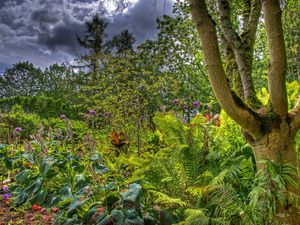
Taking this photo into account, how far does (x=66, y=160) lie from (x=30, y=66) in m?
33.2

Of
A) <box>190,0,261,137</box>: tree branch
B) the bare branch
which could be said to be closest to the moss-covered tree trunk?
<box>190,0,261,137</box>: tree branch

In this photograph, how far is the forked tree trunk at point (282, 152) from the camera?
208cm

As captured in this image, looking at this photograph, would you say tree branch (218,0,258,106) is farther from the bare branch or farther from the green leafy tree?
the green leafy tree

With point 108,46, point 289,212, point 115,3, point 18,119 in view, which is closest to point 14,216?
point 115,3

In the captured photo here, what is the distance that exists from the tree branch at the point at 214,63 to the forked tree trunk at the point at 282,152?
0.19 metres

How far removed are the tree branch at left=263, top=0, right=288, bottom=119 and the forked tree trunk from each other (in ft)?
0.35

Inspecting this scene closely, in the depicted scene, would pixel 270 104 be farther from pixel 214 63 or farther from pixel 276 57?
pixel 214 63

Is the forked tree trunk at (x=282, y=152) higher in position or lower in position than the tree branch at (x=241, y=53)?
lower

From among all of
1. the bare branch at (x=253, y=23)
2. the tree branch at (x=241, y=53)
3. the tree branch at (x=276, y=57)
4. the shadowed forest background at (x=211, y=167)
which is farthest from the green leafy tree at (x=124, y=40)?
the tree branch at (x=276, y=57)

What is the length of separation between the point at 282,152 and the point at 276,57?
59cm

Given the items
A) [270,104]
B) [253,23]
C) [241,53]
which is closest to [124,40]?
[253,23]

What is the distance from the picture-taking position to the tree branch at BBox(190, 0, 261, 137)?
1.90m

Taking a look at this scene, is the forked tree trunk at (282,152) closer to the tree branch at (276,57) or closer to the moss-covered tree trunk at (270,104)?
the moss-covered tree trunk at (270,104)

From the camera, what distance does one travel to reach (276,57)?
2.03m
